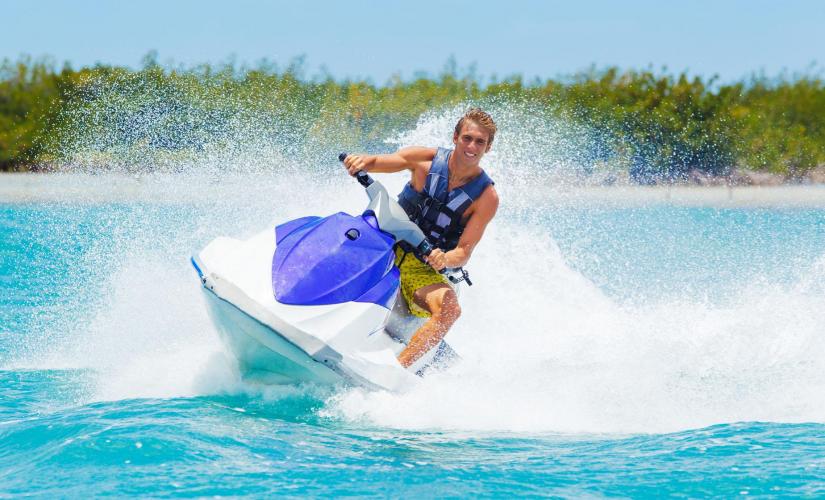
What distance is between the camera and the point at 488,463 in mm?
3607

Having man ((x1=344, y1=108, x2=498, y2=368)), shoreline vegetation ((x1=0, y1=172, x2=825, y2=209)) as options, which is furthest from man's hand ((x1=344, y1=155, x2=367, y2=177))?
shoreline vegetation ((x1=0, y1=172, x2=825, y2=209))

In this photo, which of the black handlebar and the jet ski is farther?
the black handlebar

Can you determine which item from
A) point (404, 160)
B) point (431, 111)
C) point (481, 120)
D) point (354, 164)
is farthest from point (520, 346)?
point (431, 111)

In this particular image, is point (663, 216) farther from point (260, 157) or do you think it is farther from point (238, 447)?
point (238, 447)

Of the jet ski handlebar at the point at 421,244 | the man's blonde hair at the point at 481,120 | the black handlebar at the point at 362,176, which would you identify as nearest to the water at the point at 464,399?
the jet ski handlebar at the point at 421,244

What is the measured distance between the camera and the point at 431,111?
2052 cm

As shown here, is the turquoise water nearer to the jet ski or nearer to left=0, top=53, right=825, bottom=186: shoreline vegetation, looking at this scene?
the jet ski

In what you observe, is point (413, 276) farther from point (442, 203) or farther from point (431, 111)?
point (431, 111)

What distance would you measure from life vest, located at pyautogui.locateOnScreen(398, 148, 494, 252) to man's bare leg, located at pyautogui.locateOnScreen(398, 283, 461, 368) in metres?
0.29

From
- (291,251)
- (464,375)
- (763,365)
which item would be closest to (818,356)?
(763,365)

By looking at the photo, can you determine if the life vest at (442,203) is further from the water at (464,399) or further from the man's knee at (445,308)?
the water at (464,399)

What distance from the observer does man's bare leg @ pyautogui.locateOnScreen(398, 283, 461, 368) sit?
173 inches

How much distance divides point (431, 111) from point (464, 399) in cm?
1655

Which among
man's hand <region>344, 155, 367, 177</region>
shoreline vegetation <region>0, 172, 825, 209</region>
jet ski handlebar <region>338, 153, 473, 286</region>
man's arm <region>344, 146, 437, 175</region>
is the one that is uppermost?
shoreline vegetation <region>0, 172, 825, 209</region>
